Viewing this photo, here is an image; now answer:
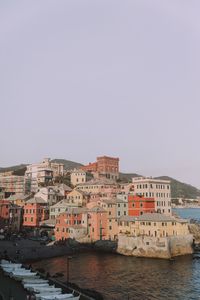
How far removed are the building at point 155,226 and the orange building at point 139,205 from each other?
Answer: 23.6 feet

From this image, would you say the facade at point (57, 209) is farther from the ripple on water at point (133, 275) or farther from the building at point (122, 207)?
the ripple on water at point (133, 275)

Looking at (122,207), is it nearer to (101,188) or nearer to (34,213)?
(101,188)

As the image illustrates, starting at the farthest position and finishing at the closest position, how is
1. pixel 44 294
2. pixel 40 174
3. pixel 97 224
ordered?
pixel 40 174
pixel 97 224
pixel 44 294

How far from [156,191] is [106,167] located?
74.2 meters

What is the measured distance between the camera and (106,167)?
592 ft

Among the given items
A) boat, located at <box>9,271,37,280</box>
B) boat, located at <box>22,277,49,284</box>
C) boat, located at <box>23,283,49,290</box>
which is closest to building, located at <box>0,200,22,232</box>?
boat, located at <box>9,271,37,280</box>

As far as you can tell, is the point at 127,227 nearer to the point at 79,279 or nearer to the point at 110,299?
the point at 79,279

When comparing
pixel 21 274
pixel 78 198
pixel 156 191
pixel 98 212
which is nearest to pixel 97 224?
pixel 98 212

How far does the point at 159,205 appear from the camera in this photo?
4222 inches

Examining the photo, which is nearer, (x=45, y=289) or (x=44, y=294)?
(x=44, y=294)

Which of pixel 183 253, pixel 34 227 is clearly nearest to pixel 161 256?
pixel 183 253

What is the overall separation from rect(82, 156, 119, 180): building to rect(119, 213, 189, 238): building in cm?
8282

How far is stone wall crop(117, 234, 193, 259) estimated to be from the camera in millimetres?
82375

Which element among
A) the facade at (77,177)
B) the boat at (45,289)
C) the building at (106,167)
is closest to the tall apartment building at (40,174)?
the facade at (77,177)
